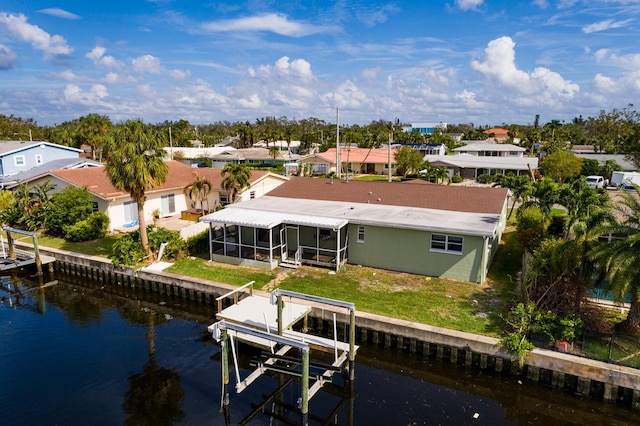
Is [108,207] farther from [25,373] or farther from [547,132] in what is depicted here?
[547,132]

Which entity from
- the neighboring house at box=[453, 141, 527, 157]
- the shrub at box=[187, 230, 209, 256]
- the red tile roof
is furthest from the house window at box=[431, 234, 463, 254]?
the neighboring house at box=[453, 141, 527, 157]

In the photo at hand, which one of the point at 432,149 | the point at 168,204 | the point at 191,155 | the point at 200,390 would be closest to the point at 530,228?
the point at 200,390

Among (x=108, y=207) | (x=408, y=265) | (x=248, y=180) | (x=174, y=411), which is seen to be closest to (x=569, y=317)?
(x=408, y=265)

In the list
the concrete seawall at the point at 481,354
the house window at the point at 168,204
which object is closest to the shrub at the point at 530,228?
the concrete seawall at the point at 481,354

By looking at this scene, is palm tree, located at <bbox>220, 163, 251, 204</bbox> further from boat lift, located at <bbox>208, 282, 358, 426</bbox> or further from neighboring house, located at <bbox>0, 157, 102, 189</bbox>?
boat lift, located at <bbox>208, 282, 358, 426</bbox>

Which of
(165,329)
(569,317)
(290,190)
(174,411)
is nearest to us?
(174,411)

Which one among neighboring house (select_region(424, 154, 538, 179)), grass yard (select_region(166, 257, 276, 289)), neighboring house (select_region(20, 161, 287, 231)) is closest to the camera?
grass yard (select_region(166, 257, 276, 289))

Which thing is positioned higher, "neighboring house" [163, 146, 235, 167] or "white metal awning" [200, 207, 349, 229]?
"neighboring house" [163, 146, 235, 167]
